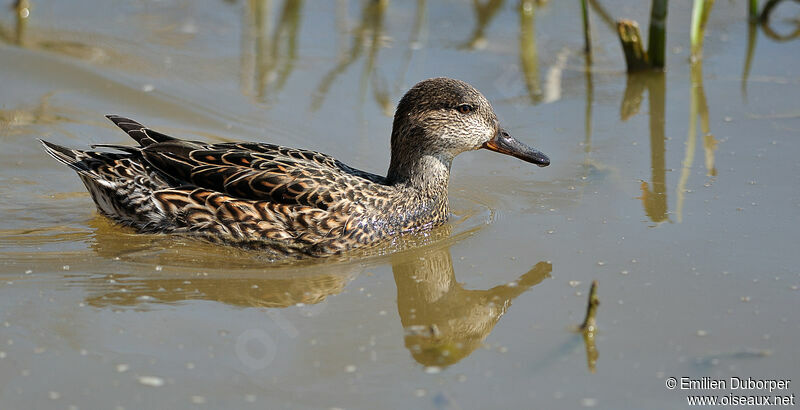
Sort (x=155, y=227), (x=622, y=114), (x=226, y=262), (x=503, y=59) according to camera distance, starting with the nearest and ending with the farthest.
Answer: (x=226, y=262) → (x=155, y=227) → (x=622, y=114) → (x=503, y=59)

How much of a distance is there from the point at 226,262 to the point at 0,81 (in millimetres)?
4393

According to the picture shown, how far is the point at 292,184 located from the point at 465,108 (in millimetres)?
1394

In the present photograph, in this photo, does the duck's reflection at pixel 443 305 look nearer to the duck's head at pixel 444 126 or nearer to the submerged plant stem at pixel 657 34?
the duck's head at pixel 444 126

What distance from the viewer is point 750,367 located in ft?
16.8

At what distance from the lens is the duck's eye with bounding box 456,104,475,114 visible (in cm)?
725

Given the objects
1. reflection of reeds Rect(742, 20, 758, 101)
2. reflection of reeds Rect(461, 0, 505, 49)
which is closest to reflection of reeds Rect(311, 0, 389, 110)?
reflection of reeds Rect(461, 0, 505, 49)

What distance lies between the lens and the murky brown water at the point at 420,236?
5.13 metres

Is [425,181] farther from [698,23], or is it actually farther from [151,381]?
[698,23]

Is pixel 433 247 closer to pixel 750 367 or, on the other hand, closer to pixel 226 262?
pixel 226 262

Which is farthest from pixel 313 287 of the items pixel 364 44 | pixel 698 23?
pixel 698 23

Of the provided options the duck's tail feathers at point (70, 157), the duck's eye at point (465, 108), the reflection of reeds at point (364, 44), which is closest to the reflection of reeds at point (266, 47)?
the reflection of reeds at point (364, 44)

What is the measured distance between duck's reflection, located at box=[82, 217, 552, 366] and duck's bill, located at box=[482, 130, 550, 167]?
96cm

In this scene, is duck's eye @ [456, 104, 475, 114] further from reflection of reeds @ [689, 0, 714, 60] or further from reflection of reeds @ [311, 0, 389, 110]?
reflection of reeds @ [689, 0, 714, 60]

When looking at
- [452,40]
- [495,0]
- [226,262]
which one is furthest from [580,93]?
[226,262]
